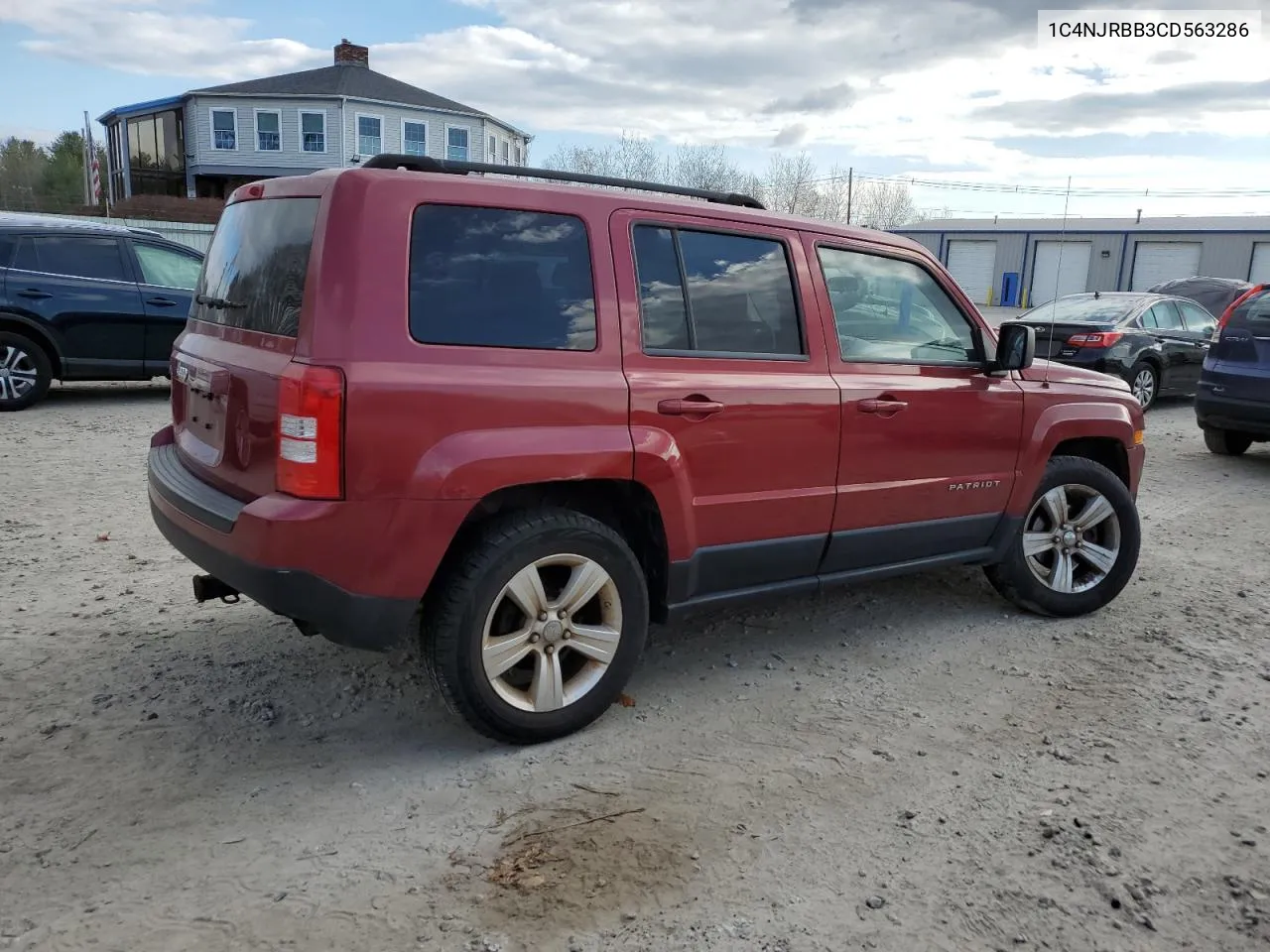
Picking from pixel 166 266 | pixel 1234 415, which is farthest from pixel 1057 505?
pixel 166 266

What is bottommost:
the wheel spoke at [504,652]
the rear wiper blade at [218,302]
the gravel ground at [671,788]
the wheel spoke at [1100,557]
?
the gravel ground at [671,788]

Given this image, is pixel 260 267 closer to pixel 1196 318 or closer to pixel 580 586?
pixel 580 586

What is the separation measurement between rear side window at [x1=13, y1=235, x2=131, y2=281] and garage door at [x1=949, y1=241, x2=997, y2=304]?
43.1 metres

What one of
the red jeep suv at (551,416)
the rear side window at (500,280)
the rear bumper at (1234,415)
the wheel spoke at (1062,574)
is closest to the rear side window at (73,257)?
the red jeep suv at (551,416)

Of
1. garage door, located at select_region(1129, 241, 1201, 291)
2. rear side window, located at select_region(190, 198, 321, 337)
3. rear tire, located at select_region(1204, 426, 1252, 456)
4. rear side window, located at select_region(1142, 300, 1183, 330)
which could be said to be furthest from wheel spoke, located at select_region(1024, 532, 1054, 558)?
garage door, located at select_region(1129, 241, 1201, 291)

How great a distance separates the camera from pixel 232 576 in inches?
125

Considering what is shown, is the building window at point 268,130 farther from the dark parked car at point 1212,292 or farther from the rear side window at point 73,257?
the dark parked car at point 1212,292

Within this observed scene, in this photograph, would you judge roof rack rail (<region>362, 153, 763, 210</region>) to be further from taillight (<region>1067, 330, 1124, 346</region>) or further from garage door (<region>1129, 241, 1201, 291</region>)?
garage door (<region>1129, 241, 1201, 291</region>)

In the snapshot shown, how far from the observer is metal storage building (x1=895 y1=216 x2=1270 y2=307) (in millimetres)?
40797

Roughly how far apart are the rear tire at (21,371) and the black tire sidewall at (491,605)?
27.3 feet

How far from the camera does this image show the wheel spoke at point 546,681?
3447 mm

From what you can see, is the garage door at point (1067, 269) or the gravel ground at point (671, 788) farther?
the garage door at point (1067, 269)

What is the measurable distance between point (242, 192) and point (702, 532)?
7.22 feet

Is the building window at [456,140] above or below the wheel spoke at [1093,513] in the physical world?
above
